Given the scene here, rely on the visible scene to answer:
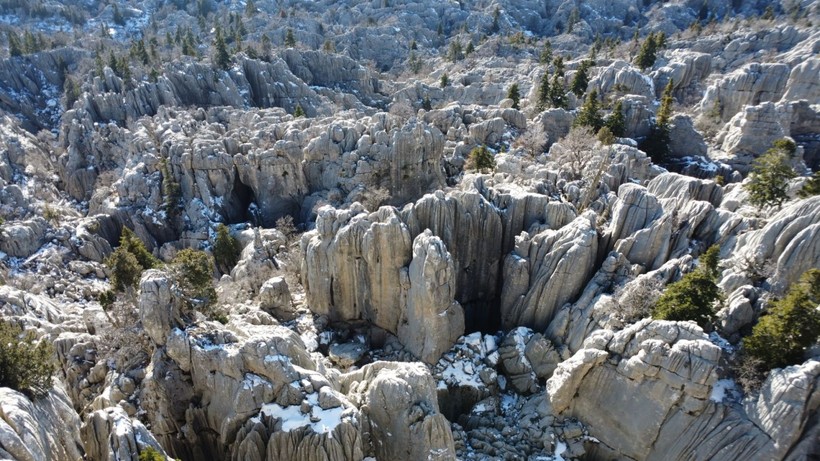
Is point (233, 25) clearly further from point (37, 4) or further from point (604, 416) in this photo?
point (604, 416)

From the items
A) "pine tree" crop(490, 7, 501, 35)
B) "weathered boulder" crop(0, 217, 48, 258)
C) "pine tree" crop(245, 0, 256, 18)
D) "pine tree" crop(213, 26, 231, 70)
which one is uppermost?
"pine tree" crop(245, 0, 256, 18)

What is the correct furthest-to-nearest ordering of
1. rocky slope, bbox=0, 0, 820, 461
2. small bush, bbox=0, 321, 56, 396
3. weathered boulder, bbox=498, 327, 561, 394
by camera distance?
weathered boulder, bbox=498, 327, 561, 394
rocky slope, bbox=0, 0, 820, 461
small bush, bbox=0, 321, 56, 396

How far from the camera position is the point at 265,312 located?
35.1 meters

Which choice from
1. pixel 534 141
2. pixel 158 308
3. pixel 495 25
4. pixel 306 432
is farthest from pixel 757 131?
pixel 495 25

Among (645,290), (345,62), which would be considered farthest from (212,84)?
(645,290)

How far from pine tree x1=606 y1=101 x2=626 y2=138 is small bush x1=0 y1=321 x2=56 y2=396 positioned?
56099 millimetres

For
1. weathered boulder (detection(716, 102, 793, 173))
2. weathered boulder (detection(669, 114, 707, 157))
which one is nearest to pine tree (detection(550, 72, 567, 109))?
weathered boulder (detection(669, 114, 707, 157))

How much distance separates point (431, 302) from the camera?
32562mm

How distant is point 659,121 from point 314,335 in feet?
160

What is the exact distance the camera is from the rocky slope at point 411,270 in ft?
75.4

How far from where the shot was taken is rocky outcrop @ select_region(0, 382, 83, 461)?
49.9 feet

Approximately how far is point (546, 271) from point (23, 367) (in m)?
30.8

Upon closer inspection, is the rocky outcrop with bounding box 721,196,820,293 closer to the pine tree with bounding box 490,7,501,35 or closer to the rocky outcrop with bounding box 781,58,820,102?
the rocky outcrop with bounding box 781,58,820,102

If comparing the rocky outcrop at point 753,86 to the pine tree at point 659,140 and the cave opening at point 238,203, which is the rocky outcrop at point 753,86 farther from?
the cave opening at point 238,203
